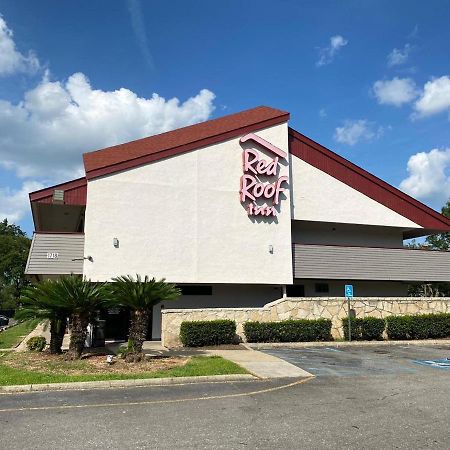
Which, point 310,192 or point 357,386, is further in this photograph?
point 310,192

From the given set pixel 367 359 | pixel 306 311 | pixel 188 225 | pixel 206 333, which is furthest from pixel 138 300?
pixel 306 311

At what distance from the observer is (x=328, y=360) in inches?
577

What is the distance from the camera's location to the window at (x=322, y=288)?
85.0ft

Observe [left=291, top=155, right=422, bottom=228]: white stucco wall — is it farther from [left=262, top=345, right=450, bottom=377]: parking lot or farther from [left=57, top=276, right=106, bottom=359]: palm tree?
[left=57, top=276, right=106, bottom=359]: palm tree

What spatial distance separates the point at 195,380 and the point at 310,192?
50.1 feet

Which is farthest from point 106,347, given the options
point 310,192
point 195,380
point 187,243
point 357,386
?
point 310,192

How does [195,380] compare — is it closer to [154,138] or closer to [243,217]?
[243,217]

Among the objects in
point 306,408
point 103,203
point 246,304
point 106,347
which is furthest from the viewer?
point 246,304

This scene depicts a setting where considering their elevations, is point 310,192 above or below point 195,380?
above

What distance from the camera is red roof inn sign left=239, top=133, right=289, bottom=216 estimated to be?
72.3ft

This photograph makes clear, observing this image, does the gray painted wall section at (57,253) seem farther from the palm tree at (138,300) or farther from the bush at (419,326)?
the bush at (419,326)

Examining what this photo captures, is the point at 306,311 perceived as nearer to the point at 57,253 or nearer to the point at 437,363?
the point at 437,363

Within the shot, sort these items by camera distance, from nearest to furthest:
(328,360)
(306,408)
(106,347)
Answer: (306,408)
(328,360)
(106,347)

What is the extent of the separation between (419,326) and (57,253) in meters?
16.0
